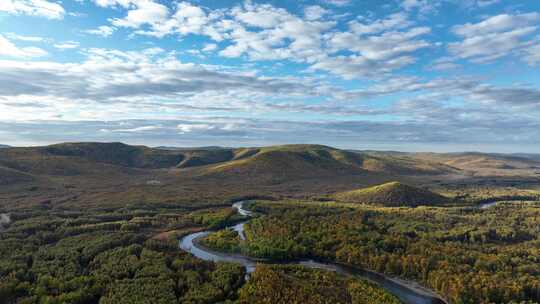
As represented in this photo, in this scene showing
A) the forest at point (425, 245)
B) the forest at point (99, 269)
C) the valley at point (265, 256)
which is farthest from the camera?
the forest at point (425, 245)

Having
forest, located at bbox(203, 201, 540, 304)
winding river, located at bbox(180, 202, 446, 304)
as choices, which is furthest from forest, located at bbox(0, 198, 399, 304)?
forest, located at bbox(203, 201, 540, 304)

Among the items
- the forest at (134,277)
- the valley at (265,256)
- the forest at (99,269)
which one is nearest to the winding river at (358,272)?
the valley at (265,256)

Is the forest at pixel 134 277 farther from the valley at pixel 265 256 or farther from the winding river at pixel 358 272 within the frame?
the winding river at pixel 358 272

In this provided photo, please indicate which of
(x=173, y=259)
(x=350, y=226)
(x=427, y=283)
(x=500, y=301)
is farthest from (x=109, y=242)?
(x=500, y=301)

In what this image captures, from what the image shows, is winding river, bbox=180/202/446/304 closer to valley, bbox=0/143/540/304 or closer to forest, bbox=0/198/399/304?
valley, bbox=0/143/540/304

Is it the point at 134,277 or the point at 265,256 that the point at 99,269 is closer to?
the point at 134,277

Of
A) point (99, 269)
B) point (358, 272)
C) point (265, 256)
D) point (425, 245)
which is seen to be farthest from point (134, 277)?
point (425, 245)

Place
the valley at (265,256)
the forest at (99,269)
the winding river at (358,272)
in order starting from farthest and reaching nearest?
the winding river at (358,272), the valley at (265,256), the forest at (99,269)

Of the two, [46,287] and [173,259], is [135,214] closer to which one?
[173,259]
